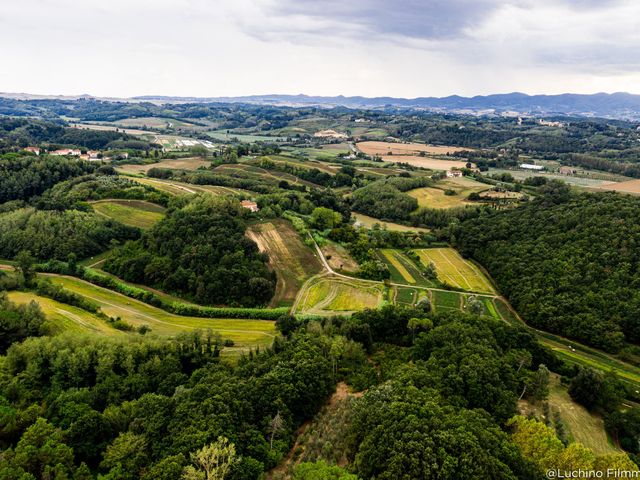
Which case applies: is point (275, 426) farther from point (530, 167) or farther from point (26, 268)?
point (530, 167)

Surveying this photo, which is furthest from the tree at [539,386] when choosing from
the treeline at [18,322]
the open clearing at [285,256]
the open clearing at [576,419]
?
the treeline at [18,322]

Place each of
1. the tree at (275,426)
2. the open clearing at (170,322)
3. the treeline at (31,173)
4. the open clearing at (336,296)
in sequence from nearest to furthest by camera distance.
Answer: the tree at (275,426) → the open clearing at (170,322) → the open clearing at (336,296) → the treeline at (31,173)

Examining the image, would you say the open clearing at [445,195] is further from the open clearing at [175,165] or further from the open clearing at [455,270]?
the open clearing at [175,165]

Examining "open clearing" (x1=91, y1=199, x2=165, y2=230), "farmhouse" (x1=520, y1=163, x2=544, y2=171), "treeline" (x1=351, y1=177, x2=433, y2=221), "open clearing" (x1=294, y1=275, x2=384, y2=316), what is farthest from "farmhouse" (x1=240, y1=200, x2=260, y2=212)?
"farmhouse" (x1=520, y1=163, x2=544, y2=171)

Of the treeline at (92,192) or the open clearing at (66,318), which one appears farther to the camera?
the treeline at (92,192)

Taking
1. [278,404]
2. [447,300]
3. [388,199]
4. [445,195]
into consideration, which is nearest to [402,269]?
[447,300]

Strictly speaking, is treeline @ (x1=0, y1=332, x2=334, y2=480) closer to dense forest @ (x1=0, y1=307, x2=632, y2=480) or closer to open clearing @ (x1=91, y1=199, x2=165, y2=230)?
dense forest @ (x1=0, y1=307, x2=632, y2=480)
